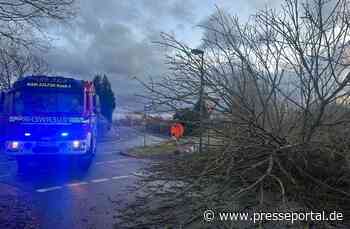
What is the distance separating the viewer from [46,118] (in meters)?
11.9

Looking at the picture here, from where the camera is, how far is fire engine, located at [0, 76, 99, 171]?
1188cm

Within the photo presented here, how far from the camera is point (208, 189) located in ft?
12.2

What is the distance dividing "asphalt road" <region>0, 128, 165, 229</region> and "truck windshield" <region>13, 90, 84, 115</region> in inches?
78.1

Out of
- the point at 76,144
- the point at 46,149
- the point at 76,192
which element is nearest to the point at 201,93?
the point at 76,192

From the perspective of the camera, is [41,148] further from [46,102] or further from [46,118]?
[46,102]

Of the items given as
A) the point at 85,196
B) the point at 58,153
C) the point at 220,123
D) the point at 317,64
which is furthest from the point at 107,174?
the point at 317,64

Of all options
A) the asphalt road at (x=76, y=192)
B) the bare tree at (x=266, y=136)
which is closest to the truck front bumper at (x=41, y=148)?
the asphalt road at (x=76, y=192)

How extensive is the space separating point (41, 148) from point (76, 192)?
365 cm

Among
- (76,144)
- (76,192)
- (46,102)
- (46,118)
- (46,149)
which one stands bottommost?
(76,192)

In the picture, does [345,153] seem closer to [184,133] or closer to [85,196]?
[184,133]

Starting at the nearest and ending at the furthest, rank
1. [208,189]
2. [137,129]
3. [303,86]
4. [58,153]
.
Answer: [208,189], [303,86], [137,129], [58,153]

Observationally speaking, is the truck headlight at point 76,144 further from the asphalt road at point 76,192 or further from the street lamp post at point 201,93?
the street lamp post at point 201,93

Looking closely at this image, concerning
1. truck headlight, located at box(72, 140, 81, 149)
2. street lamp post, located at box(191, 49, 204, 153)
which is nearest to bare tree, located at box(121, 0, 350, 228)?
street lamp post, located at box(191, 49, 204, 153)

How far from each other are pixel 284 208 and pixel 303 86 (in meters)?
1.37
